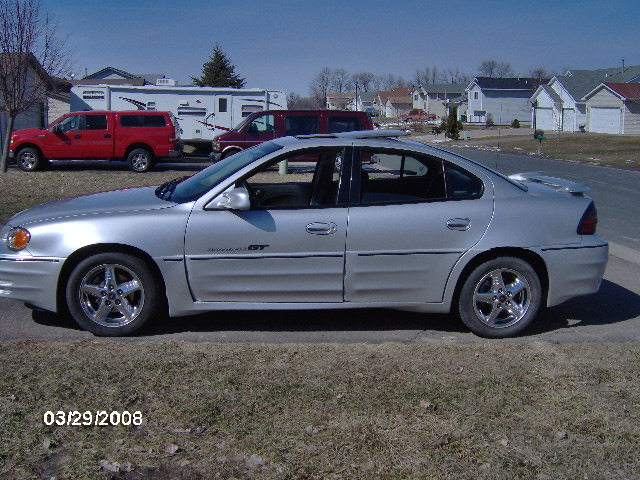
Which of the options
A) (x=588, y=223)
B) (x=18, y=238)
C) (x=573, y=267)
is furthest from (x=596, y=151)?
A: (x=18, y=238)

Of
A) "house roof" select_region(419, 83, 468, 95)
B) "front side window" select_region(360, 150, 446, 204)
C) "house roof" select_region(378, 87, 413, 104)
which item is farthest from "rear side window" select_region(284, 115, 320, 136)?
"house roof" select_region(378, 87, 413, 104)

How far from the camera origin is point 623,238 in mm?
10445

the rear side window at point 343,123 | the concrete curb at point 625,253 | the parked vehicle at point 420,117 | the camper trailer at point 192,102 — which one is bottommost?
the concrete curb at point 625,253

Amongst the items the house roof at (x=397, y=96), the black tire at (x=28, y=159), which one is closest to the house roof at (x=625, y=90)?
Answer: the black tire at (x=28, y=159)

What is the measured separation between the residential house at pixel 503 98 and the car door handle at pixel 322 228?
266ft

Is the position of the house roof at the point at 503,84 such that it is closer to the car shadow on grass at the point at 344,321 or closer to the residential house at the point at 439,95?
the residential house at the point at 439,95

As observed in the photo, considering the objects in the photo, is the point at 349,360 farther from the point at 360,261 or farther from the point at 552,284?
the point at 552,284

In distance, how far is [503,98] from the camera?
84.3 m

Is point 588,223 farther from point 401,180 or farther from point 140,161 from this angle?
point 140,161

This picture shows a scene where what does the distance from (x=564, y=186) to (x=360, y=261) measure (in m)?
2.04

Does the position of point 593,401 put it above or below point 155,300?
below

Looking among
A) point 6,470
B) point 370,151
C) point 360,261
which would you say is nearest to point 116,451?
point 6,470

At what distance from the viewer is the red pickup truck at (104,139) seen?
20.6 m

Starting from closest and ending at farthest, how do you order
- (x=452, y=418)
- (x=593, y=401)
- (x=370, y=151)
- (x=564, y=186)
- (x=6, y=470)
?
(x=6, y=470), (x=452, y=418), (x=593, y=401), (x=370, y=151), (x=564, y=186)
